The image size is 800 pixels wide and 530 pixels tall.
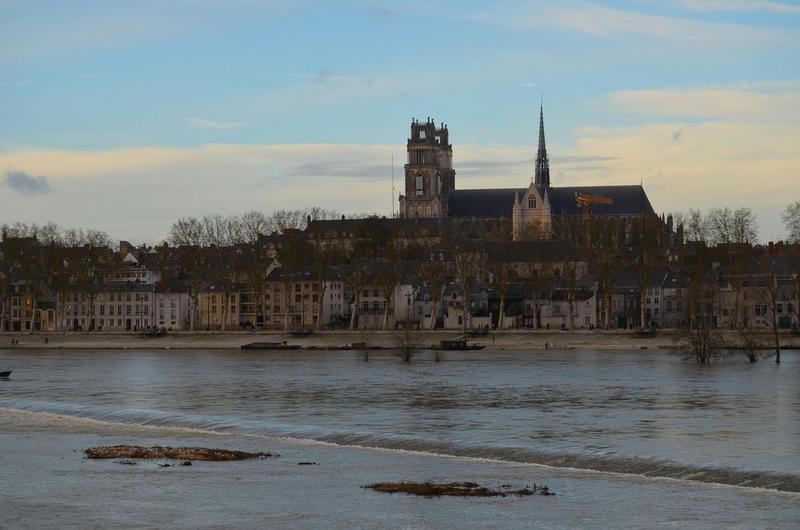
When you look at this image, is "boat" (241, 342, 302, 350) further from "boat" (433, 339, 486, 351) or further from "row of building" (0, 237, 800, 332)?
"boat" (433, 339, 486, 351)

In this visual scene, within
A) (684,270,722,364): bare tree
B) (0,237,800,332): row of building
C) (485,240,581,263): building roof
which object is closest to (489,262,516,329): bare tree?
(0,237,800,332): row of building

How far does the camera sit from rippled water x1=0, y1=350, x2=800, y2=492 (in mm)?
39500

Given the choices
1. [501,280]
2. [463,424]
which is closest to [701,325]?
[501,280]

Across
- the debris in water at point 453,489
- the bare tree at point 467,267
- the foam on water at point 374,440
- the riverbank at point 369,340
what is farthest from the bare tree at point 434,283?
the debris in water at point 453,489

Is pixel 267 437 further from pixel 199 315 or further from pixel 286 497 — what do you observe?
pixel 199 315

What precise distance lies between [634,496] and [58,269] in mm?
144596

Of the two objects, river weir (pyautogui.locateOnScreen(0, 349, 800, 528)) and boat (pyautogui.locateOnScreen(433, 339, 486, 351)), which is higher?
boat (pyautogui.locateOnScreen(433, 339, 486, 351))

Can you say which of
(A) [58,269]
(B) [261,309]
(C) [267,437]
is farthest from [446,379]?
(A) [58,269]

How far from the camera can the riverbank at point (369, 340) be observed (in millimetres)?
123312

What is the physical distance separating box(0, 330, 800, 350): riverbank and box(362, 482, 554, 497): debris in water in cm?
8267

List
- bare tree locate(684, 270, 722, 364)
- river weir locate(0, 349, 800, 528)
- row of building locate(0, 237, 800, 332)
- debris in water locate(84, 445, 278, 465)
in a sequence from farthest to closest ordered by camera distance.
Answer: row of building locate(0, 237, 800, 332), bare tree locate(684, 270, 722, 364), debris in water locate(84, 445, 278, 465), river weir locate(0, 349, 800, 528)

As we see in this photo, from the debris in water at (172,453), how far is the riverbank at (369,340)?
250ft

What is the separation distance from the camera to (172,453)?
38.9m

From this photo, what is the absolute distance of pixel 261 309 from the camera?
162 meters
